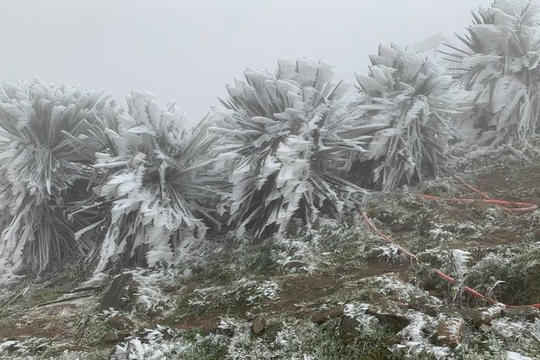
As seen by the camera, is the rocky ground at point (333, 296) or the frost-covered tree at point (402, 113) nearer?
the rocky ground at point (333, 296)

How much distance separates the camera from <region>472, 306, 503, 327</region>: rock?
2.35 meters

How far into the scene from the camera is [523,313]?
2.40 meters

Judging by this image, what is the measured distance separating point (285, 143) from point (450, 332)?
8.25 feet

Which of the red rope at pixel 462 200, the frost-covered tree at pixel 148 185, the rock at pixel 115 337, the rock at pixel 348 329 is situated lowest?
the rock at pixel 115 337

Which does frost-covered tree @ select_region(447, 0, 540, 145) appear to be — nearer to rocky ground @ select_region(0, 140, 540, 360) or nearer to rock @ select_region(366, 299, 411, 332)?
rocky ground @ select_region(0, 140, 540, 360)

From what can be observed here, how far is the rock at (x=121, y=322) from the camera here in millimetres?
3184

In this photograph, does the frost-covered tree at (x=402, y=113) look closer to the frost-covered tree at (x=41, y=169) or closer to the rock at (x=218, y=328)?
the rock at (x=218, y=328)

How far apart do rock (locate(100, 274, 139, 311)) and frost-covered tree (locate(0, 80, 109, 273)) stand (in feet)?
4.60

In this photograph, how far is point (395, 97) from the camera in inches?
197

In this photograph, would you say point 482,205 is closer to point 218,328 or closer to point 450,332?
point 450,332

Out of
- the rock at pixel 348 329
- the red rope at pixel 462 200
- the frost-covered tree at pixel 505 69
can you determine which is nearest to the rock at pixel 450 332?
the rock at pixel 348 329

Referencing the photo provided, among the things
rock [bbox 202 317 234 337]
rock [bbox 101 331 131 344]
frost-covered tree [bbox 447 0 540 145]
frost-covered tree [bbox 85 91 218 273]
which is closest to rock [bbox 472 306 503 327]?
rock [bbox 202 317 234 337]

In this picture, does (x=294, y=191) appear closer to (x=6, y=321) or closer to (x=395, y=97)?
(x=395, y=97)

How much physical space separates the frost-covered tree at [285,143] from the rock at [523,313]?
2.16 m
